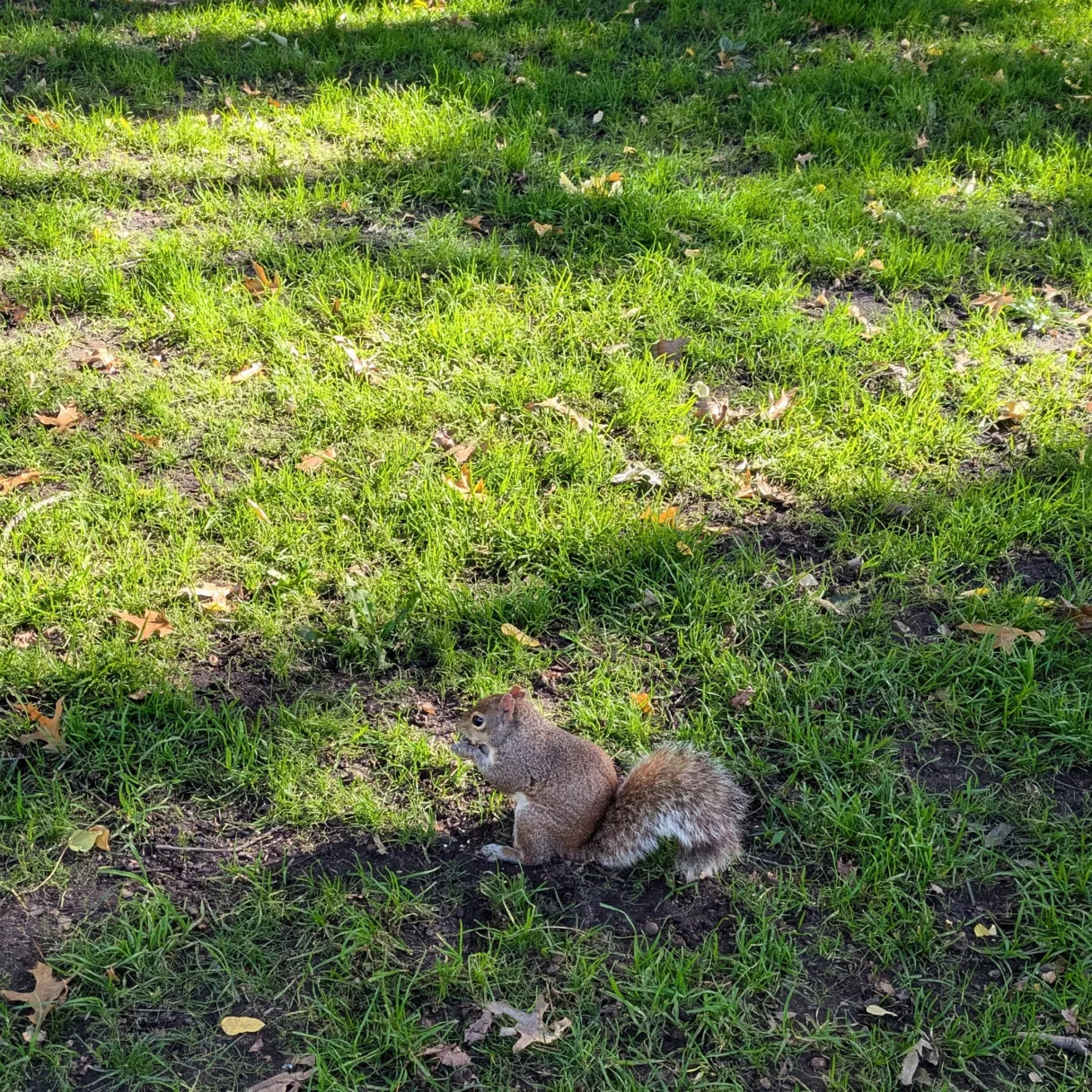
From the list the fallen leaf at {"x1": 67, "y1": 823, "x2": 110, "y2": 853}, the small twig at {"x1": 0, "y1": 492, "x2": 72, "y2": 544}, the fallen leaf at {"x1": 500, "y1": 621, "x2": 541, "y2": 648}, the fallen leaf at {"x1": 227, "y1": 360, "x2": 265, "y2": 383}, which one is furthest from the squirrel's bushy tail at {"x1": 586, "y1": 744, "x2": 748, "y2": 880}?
the fallen leaf at {"x1": 227, "y1": 360, "x2": 265, "y2": 383}

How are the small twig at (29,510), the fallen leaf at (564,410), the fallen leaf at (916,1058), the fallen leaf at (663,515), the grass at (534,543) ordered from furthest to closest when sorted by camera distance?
the fallen leaf at (564,410) < the fallen leaf at (663,515) < the small twig at (29,510) < the grass at (534,543) < the fallen leaf at (916,1058)

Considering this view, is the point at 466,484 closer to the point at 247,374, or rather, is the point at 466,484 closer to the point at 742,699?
the point at 247,374

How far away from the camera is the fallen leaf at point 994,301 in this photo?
183 inches

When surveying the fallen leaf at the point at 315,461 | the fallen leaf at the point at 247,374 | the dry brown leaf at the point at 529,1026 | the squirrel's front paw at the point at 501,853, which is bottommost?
the dry brown leaf at the point at 529,1026

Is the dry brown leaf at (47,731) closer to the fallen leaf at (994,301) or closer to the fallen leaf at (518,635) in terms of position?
the fallen leaf at (518,635)

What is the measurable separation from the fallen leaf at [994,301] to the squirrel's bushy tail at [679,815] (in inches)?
120

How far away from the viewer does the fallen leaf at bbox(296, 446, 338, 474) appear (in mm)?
3783

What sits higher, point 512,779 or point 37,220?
point 37,220

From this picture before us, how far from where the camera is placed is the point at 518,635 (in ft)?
10.6

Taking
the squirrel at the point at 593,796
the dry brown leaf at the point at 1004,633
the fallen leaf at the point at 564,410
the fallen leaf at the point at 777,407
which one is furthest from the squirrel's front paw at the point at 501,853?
the fallen leaf at the point at 777,407

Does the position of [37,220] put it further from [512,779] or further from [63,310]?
[512,779]

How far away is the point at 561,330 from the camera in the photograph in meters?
4.47

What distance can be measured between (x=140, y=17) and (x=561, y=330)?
4182 millimetres

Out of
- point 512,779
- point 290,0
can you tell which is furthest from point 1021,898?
point 290,0
